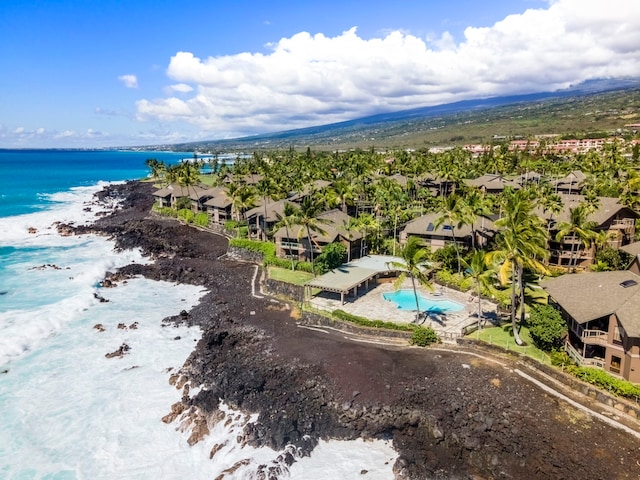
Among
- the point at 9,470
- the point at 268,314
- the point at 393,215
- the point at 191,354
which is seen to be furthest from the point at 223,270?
the point at 9,470

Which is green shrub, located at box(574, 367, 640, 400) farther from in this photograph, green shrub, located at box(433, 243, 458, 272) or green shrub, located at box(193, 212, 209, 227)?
green shrub, located at box(193, 212, 209, 227)

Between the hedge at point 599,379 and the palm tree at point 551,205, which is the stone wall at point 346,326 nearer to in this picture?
the hedge at point 599,379

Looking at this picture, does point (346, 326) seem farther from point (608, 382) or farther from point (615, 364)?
point (615, 364)

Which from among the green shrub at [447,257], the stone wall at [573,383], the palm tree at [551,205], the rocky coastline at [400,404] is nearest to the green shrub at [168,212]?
the rocky coastline at [400,404]

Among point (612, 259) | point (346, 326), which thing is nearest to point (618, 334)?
point (346, 326)

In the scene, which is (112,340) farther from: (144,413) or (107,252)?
(107,252)

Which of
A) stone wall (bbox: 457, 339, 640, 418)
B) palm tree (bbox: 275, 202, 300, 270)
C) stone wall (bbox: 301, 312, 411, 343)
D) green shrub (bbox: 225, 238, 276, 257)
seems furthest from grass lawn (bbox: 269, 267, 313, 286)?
stone wall (bbox: 457, 339, 640, 418)
